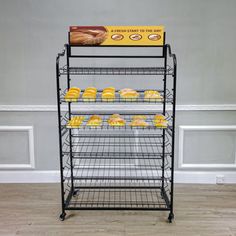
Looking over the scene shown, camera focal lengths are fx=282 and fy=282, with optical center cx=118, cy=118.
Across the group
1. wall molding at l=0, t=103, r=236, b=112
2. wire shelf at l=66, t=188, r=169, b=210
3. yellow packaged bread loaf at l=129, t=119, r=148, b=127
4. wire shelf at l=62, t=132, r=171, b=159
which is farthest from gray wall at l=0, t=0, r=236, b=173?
wire shelf at l=66, t=188, r=169, b=210

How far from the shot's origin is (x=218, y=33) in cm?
271

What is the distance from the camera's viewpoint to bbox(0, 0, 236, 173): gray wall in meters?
2.67

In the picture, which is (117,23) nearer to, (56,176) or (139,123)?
(139,123)

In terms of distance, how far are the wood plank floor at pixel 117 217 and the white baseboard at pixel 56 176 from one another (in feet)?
0.59

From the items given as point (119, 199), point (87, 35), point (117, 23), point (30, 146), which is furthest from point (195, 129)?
point (30, 146)

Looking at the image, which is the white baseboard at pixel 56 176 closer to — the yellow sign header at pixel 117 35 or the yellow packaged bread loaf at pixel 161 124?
the yellow packaged bread loaf at pixel 161 124

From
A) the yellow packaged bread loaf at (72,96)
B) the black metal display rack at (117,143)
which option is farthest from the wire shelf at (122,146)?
the yellow packaged bread loaf at (72,96)

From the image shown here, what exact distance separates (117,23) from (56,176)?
1.67 m

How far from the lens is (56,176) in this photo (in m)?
2.96

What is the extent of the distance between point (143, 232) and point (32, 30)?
2068 mm

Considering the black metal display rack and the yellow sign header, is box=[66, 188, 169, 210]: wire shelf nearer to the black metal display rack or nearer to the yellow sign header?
the black metal display rack

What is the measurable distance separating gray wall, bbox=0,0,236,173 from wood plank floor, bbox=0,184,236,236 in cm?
60

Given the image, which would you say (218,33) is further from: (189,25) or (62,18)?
(62,18)

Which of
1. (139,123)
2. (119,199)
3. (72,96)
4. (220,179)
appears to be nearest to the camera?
(72,96)
